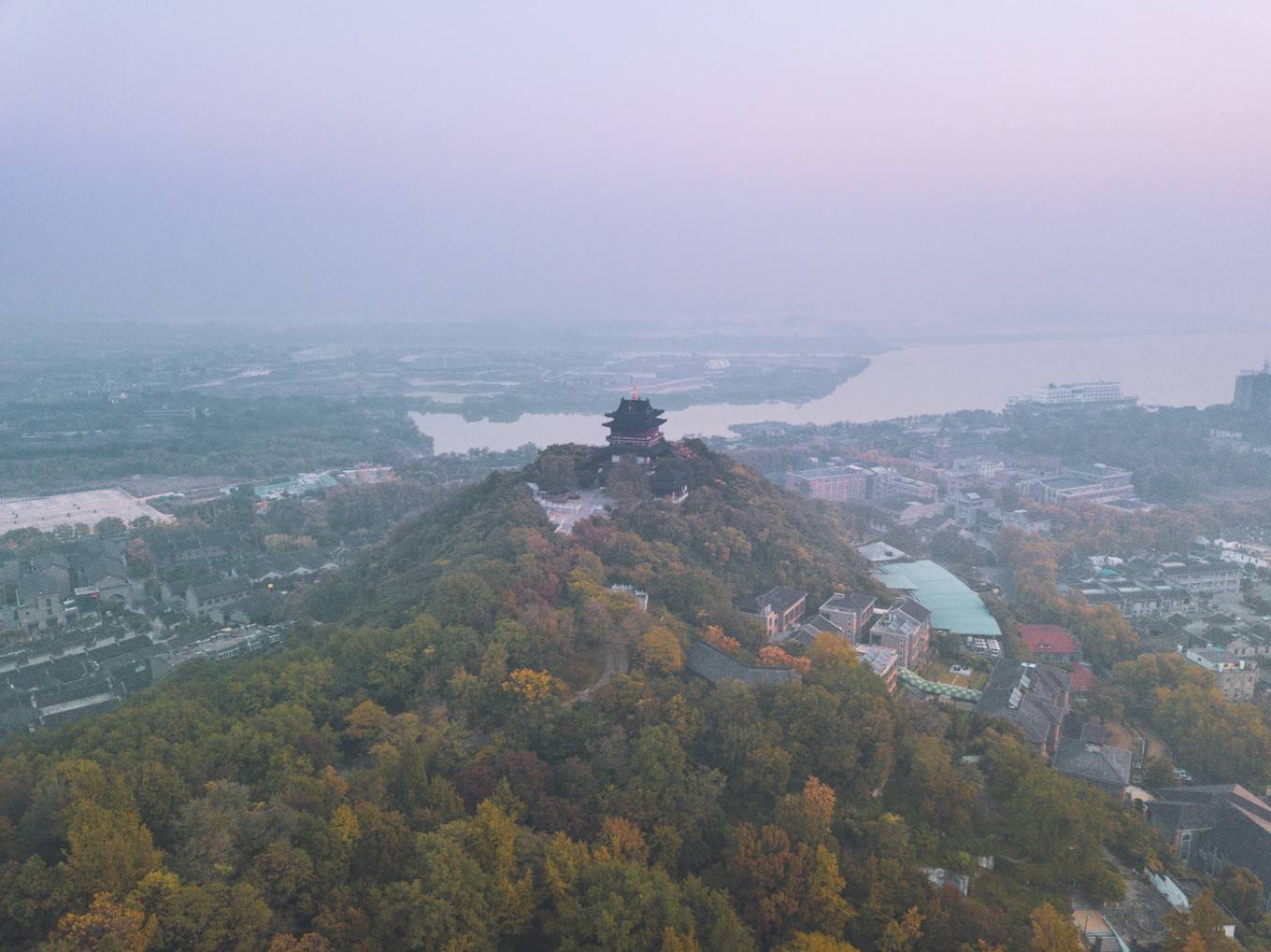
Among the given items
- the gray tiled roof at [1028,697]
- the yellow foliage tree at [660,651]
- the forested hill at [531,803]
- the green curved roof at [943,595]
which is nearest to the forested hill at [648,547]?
the forested hill at [531,803]

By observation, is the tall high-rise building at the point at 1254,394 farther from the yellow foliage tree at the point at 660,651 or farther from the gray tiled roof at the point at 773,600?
the yellow foliage tree at the point at 660,651

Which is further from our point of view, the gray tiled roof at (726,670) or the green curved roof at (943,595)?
the green curved roof at (943,595)

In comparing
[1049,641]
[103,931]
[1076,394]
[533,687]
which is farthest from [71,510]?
[1076,394]

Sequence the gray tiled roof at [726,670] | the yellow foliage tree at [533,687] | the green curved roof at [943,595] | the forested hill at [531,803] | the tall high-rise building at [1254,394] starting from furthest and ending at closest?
1. the tall high-rise building at [1254,394]
2. the green curved roof at [943,595]
3. the gray tiled roof at [726,670]
4. the yellow foliage tree at [533,687]
5. the forested hill at [531,803]

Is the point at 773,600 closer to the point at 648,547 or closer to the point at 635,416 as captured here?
the point at 648,547

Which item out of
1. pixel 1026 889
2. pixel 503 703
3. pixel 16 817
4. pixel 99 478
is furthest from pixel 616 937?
pixel 99 478

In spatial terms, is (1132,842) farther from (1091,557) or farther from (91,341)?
(91,341)
